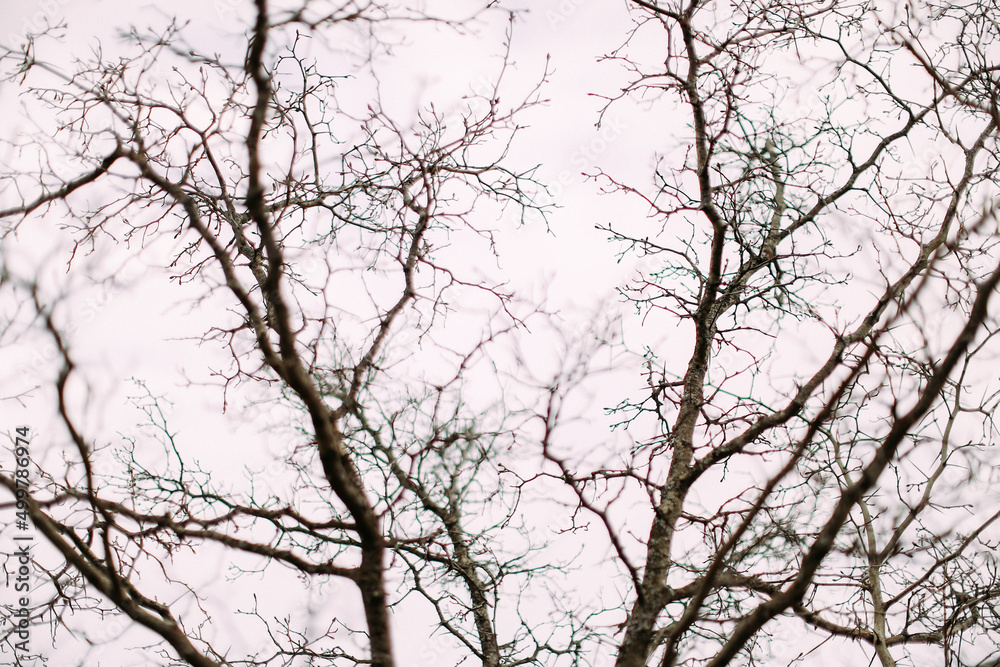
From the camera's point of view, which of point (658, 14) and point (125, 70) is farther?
point (658, 14)

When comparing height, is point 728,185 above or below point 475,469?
above

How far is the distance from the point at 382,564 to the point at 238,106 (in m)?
3.24

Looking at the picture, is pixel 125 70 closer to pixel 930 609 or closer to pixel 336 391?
pixel 336 391

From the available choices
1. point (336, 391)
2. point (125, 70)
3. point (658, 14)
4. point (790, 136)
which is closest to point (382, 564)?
point (336, 391)

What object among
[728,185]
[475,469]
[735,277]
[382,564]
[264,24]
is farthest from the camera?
[735,277]

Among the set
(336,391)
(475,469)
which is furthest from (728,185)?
(336,391)

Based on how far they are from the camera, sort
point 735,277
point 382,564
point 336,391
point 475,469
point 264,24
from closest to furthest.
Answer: point 264,24 → point 382,564 → point 336,391 → point 475,469 → point 735,277

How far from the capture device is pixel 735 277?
6.20 m

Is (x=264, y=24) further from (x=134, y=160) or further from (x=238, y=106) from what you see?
(x=238, y=106)

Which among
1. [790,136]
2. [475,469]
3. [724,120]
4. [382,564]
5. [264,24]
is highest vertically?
[790,136]

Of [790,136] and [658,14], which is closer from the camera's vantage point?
[658,14]

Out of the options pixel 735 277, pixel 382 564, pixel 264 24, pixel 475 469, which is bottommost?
pixel 382 564

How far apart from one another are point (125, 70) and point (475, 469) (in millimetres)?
3412

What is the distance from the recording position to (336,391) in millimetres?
4594
